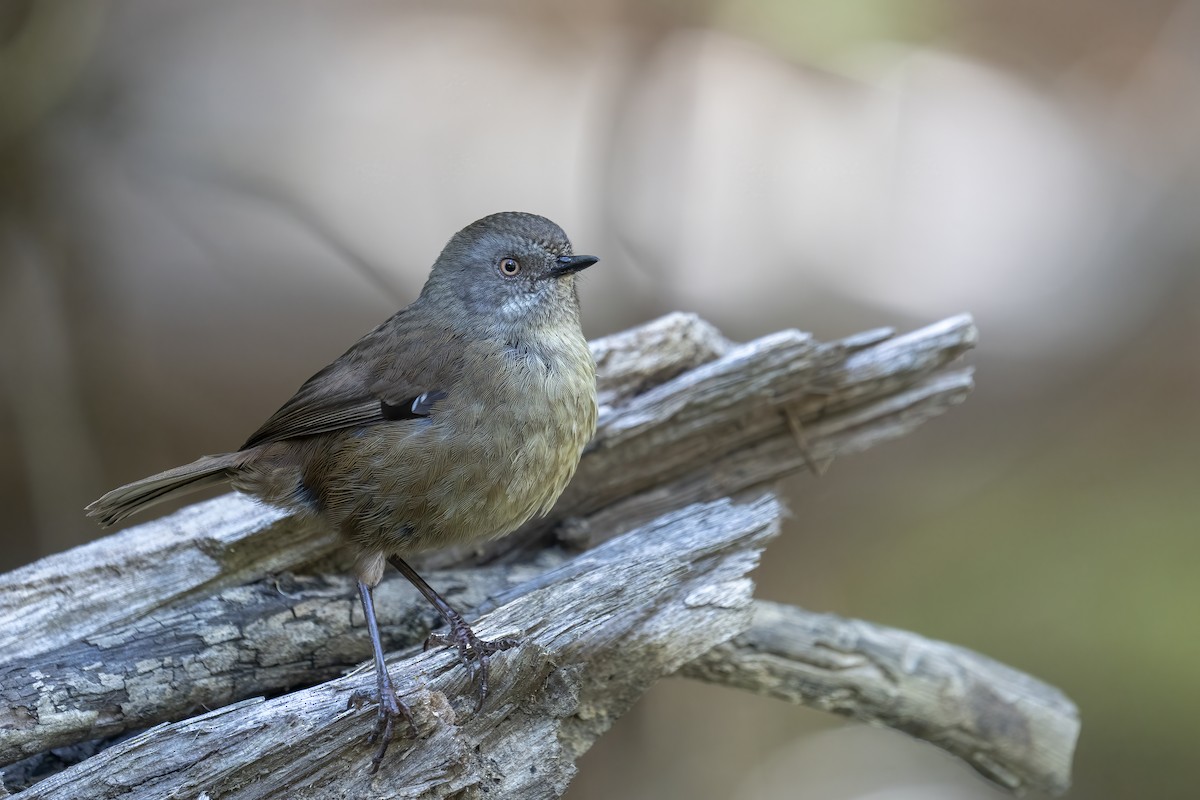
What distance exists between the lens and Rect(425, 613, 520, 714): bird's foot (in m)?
3.07

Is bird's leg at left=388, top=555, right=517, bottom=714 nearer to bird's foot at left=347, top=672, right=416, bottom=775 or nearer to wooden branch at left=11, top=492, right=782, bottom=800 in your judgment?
wooden branch at left=11, top=492, right=782, bottom=800

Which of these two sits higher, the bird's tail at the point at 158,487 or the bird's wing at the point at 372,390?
the bird's wing at the point at 372,390

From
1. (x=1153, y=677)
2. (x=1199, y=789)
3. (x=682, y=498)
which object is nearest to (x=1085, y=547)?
(x=1153, y=677)

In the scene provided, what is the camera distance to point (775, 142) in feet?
23.1

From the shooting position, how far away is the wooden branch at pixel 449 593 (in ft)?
9.56

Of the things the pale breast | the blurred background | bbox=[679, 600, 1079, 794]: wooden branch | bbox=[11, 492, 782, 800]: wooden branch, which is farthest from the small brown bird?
the blurred background

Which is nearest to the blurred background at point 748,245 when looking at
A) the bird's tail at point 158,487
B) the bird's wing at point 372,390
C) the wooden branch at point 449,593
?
the wooden branch at point 449,593

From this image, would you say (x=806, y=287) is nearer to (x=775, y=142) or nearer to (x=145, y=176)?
(x=775, y=142)

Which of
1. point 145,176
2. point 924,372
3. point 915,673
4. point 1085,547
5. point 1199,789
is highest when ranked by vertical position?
point 145,176

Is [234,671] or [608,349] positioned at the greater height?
[608,349]

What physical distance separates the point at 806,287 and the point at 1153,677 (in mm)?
3469

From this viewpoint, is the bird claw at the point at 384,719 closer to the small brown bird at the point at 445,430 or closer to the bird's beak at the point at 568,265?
the small brown bird at the point at 445,430

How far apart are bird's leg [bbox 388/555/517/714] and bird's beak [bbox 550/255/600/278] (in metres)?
1.19

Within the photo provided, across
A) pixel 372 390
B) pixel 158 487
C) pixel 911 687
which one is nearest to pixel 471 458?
pixel 372 390
